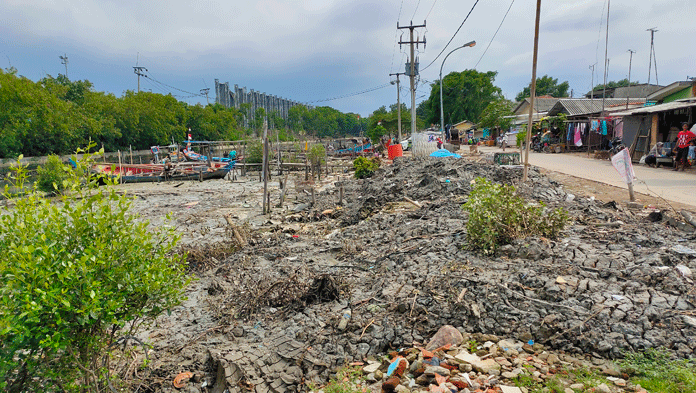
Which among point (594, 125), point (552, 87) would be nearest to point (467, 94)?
point (552, 87)

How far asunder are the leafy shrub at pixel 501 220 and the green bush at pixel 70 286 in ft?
13.9

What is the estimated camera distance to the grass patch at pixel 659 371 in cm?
310

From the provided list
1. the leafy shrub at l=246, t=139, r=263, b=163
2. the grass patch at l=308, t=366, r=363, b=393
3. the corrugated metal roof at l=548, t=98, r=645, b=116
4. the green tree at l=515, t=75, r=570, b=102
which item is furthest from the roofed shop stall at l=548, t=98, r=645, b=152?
the green tree at l=515, t=75, r=570, b=102

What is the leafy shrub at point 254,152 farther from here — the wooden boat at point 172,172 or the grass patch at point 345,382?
the grass patch at point 345,382

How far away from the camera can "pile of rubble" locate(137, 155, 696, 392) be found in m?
3.92

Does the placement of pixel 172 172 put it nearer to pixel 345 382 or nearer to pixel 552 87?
pixel 345 382

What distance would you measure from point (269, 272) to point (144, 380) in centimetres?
323

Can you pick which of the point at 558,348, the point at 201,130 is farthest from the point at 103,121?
the point at 558,348

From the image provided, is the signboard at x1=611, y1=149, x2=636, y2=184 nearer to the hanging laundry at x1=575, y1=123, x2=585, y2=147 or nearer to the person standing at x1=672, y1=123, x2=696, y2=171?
the person standing at x1=672, y1=123, x2=696, y2=171

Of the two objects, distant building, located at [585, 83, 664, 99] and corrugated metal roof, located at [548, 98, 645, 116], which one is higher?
distant building, located at [585, 83, 664, 99]

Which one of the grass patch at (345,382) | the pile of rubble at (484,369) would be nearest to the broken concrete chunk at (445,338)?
the pile of rubble at (484,369)

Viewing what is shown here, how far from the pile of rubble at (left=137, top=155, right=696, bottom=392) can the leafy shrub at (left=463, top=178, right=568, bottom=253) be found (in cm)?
23

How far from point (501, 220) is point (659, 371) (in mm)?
2960

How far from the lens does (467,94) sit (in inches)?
2338
